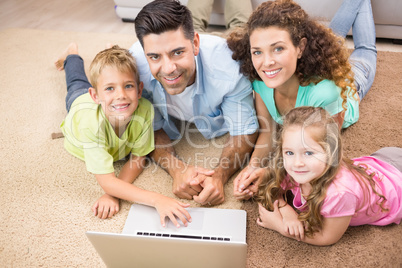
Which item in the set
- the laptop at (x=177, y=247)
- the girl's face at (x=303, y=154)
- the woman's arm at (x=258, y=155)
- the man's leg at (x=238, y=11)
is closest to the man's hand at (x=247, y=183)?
the woman's arm at (x=258, y=155)

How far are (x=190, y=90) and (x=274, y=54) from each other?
34cm

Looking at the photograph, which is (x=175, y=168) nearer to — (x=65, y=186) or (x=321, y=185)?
(x=65, y=186)

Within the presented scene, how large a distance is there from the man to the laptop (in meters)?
0.13

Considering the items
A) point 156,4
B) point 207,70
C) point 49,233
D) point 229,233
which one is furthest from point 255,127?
point 49,233

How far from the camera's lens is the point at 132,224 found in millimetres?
1153

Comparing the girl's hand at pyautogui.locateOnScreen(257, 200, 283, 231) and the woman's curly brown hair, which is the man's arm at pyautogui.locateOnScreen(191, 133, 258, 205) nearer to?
the girl's hand at pyautogui.locateOnScreen(257, 200, 283, 231)

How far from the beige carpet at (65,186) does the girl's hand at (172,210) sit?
0.51 feet

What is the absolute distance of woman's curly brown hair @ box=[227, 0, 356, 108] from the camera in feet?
3.50

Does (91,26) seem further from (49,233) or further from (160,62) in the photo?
(49,233)

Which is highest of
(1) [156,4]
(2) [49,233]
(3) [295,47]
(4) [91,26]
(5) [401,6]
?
(1) [156,4]

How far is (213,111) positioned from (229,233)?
48 centimetres

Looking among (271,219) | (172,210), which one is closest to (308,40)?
(271,219)

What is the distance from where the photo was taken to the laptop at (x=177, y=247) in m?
0.84

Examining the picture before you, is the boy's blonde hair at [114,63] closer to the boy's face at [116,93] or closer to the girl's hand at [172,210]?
the boy's face at [116,93]
